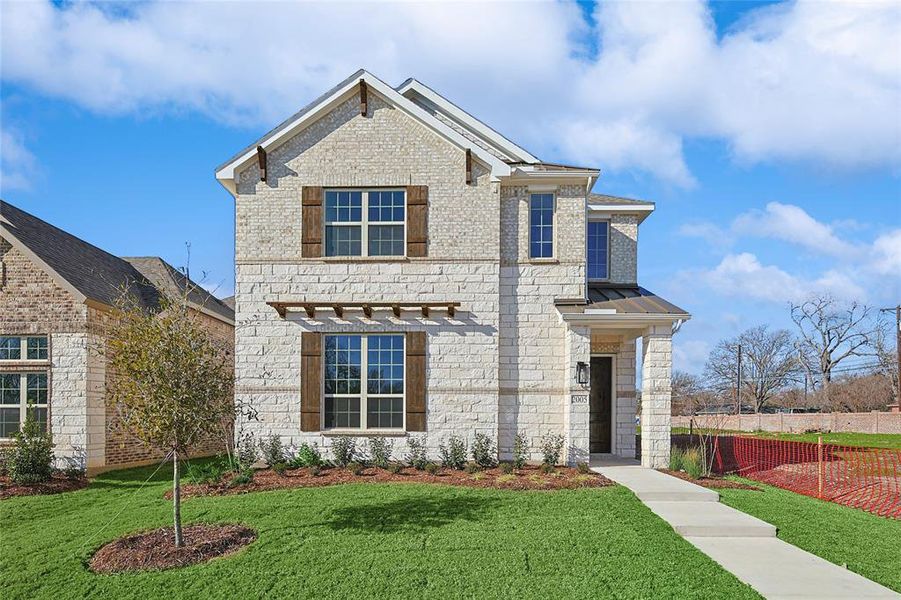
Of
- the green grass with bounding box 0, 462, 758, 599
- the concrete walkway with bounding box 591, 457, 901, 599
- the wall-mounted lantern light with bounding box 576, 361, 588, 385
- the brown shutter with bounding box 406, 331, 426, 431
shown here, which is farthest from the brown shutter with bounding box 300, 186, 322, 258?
the concrete walkway with bounding box 591, 457, 901, 599

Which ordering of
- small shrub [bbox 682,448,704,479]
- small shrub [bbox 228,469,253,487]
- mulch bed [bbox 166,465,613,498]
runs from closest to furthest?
mulch bed [bbox 166,465,613,498], small shrub [bbox 228,469,253,487], small shrub [bbox 682,448,704,479]

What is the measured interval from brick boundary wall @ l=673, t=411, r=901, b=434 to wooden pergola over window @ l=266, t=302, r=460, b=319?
72.5 feet

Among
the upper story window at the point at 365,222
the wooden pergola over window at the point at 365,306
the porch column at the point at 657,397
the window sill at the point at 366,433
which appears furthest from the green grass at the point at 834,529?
the upper story window at the point at 365,222

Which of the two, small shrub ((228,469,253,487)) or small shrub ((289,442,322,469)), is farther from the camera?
small shrub ((289,442,322,469))

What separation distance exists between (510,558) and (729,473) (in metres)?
8.79

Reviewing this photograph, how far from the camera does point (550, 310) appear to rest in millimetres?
13070

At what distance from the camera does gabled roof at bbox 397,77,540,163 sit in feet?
46.1

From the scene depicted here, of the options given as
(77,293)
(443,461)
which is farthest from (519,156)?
(77,293)

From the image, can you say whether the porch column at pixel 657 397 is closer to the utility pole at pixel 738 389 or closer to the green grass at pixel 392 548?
the green grass at pixel 392 548

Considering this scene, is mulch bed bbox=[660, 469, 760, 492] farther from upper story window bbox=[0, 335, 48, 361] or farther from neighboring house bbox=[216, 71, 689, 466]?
upper story window bbox=[0, 335, 48, 361]

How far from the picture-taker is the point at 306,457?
40.2ft

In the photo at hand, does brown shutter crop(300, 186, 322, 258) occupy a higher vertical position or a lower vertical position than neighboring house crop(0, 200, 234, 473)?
higher

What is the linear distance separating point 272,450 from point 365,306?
12.2 ft

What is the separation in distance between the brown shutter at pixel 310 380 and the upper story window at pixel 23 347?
6.11 meters
